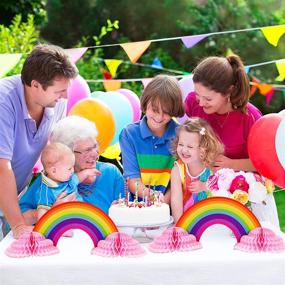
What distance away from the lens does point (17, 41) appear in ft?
25.6

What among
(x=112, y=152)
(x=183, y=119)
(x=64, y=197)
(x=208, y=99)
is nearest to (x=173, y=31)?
(x=112, y=152)

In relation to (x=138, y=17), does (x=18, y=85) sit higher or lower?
lower

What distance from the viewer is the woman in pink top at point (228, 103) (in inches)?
143

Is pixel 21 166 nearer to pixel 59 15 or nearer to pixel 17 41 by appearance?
pixel 17 41

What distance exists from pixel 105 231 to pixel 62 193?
1.69 ft

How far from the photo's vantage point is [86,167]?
361cm

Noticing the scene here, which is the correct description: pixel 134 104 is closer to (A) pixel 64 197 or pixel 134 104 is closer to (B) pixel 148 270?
(A) pixel 64 197

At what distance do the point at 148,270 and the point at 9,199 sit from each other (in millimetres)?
829

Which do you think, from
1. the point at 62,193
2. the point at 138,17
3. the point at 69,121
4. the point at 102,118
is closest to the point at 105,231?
the point at 62,193

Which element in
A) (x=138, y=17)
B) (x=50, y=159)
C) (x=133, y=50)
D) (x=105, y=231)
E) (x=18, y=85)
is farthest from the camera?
(x=138, y=17)

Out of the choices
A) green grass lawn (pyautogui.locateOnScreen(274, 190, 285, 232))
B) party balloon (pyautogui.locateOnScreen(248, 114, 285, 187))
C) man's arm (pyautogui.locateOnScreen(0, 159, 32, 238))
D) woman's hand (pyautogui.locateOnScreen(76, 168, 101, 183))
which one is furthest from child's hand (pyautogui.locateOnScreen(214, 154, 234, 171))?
green grass lawn (pyautogui.locateOnScreen(274, 190, 285, 232))

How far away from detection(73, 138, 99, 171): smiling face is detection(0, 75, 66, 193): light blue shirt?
216 mm

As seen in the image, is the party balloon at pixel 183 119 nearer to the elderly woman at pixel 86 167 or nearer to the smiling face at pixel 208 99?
the smiling face at pixel 208 99

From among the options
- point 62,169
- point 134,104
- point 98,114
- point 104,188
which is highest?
point 134,104
